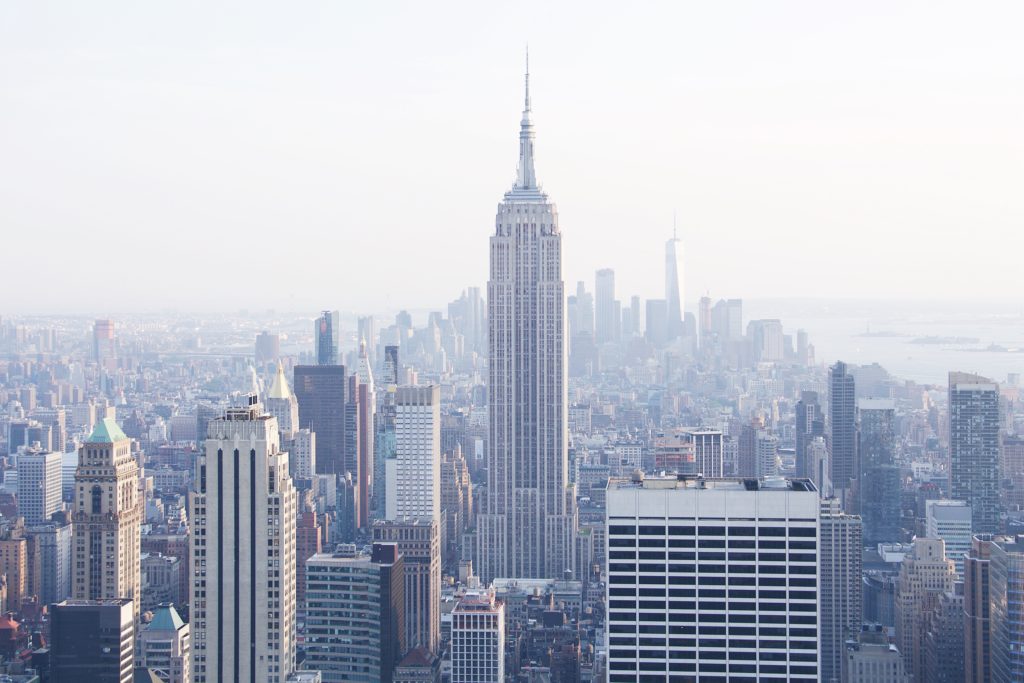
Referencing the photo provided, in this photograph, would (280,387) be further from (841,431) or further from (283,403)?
(841,431)

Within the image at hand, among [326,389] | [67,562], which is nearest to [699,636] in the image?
[67,562]

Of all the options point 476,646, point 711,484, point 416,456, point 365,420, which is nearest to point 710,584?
point 711,484

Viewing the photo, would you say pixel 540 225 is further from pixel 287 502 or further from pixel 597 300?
pixel 287 502

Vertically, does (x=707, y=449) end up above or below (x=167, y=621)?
above

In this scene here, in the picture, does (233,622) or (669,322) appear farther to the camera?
(669,322)

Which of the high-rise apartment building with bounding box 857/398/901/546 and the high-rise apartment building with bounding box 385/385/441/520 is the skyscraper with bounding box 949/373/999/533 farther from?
the high-rise apartment building with bounding box 385/385/441/520

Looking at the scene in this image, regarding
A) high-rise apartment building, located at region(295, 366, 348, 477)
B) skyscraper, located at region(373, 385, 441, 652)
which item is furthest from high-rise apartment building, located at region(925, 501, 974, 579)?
high-rise apartment building, located at region(295, 366, 348, 477)
